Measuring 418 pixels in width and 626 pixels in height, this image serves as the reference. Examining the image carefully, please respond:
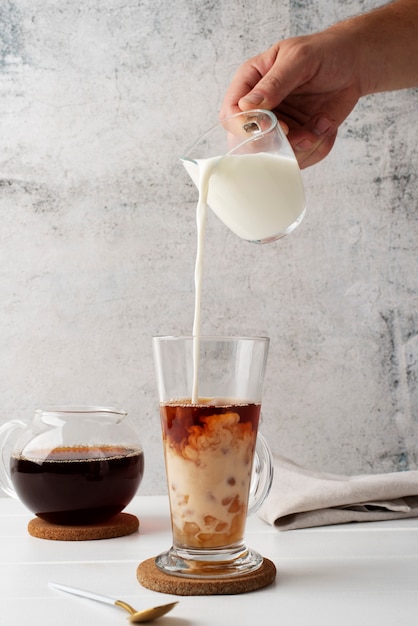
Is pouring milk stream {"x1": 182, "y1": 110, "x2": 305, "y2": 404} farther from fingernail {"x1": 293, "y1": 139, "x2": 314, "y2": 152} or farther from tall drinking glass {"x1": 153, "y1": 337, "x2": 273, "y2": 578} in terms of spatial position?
fingernail {"x1": 293, "y1": 139, "x2": 314, "y2": 152}

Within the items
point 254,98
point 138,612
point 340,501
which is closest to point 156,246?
point 254,98

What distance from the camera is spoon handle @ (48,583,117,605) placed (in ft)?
2.58

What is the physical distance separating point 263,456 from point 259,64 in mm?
690

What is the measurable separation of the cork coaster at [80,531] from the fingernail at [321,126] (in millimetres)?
741

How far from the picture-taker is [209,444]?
0.86m

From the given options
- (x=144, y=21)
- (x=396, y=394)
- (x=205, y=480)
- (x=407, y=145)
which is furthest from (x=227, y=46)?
(x=205, y=480)

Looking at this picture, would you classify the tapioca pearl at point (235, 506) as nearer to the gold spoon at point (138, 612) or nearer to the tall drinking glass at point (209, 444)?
the tall drinking glass at point (209, 444)

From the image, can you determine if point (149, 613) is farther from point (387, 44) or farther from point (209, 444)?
point (387, 44)

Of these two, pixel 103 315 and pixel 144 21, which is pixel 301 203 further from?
pixel 144 21

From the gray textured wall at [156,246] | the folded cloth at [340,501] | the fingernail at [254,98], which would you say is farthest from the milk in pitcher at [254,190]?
the gray textured wall at [156,246]

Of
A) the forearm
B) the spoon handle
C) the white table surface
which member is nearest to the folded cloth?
the white table surface

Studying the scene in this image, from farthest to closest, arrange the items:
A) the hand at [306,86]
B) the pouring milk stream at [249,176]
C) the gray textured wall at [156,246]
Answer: the gray textured wall at [156,246] → the hand at [306,86] → the pouring milk stream at [249,176]

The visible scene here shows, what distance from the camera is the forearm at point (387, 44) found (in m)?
1.40

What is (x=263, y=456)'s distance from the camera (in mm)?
1041
